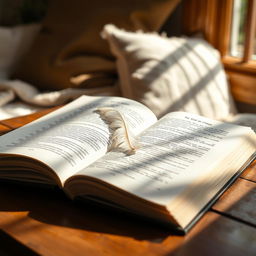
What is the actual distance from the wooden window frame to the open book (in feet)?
2.89

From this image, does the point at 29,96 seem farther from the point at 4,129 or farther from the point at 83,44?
the point at 4,129

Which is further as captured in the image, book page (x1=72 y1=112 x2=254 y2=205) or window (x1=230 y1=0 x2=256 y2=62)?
window (x1=230 y1=0 x2=256 y2=62)

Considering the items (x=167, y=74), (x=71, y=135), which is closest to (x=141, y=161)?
(x=71, y=135)

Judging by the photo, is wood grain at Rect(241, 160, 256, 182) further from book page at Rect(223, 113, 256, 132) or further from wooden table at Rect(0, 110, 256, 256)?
book page at Rect(223, 113, 256, 132)

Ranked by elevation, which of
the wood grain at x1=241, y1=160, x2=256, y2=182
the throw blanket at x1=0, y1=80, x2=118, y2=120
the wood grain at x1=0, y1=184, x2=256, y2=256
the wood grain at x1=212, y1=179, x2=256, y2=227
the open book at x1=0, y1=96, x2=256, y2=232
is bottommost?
the throw blanket at x1=0, y1=80, x2=118, y2=120

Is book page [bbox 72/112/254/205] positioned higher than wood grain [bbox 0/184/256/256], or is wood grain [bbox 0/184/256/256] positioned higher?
book page [bbox 72/112/254/205]

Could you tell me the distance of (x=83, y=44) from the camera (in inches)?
67.0

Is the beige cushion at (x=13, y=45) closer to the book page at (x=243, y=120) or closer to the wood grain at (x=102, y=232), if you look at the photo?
the book page at (x=243, y=120)

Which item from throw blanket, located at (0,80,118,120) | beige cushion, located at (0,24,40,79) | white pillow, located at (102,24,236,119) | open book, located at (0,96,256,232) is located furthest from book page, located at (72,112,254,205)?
beige cushion, located at (0,24,40,79)

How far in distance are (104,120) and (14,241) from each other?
0.35 m

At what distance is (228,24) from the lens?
1.81 meters

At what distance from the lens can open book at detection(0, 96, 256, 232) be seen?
672 mm

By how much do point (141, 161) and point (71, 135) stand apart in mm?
168

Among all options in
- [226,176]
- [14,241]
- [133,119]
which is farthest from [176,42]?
[14,241]
